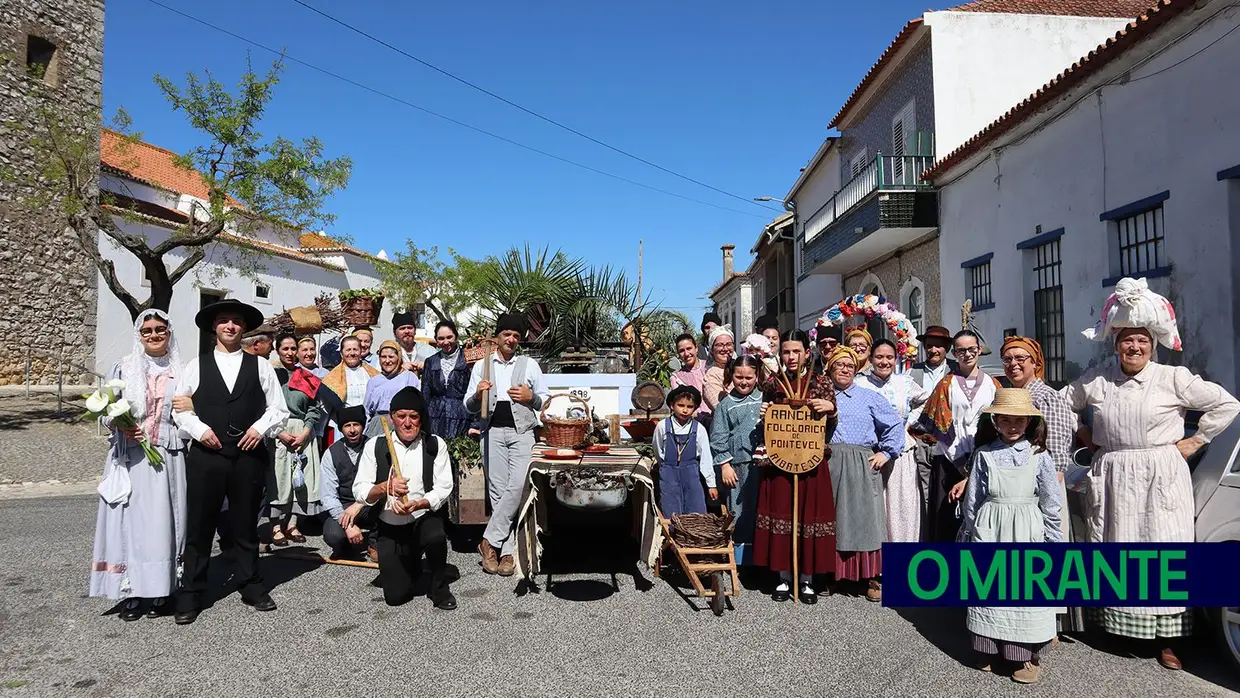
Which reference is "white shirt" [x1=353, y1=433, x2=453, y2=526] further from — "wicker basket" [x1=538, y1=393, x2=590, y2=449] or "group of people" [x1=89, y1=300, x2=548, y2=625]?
"wicker basket" [x1=538, y1=393, x2=590, y2=449]

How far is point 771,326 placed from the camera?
6.88 meters

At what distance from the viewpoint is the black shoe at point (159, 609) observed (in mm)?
4539

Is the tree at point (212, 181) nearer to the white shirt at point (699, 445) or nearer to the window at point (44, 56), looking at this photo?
the window at point (44, 56)

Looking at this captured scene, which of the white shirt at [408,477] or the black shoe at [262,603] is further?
the white shirt at [408,477]

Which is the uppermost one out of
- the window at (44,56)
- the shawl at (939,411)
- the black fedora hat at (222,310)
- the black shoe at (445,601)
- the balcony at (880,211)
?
the window at (44,56)

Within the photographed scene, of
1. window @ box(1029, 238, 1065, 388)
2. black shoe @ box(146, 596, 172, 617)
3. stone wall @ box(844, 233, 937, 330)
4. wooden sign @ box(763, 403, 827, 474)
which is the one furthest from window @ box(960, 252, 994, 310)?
black shoe @ box(146, 596, 172, 617)

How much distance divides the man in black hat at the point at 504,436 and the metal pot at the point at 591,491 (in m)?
1.02

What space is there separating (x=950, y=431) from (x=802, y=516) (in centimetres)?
112

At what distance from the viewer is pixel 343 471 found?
223 inches

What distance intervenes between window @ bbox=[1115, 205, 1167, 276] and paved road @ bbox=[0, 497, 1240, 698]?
6.26 metres

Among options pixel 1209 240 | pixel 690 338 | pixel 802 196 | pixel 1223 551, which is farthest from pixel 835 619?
pixel 802 196

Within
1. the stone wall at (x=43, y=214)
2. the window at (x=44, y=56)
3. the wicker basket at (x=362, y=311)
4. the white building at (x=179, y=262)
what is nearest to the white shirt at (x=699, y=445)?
→ the wicker basket at (x=362, y=311)

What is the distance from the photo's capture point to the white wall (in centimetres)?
1389

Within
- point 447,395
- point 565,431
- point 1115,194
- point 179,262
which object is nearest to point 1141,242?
point 1115,194
